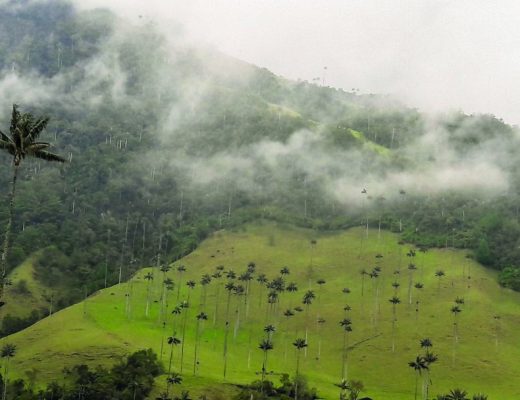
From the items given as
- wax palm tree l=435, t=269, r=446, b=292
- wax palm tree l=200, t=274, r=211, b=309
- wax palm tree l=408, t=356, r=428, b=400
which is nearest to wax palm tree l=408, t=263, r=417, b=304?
wax palm tree l=435, t=269, r=446, b=292

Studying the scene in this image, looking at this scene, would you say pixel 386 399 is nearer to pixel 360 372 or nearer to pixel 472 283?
pixel 360 372

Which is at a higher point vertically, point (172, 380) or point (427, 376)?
point (427, 376)

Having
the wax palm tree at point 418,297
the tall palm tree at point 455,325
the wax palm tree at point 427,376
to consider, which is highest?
the wax palm tree at point 418,297

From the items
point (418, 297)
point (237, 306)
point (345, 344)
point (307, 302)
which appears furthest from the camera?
point (237, 306)

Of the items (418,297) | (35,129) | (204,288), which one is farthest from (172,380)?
(418,297)

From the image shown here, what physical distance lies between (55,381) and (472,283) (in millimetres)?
126881

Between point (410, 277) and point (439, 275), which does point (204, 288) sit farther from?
point (439, 275)

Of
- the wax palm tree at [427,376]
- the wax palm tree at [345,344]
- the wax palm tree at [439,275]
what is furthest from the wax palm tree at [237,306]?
the wax palm tree at [439,275]

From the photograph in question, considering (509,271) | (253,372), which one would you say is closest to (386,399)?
(253,372)

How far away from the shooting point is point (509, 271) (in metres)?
192

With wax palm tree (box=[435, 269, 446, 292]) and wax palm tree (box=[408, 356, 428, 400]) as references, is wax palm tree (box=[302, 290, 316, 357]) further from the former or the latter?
wax palm tree (box=[435, 269, 446, 292])

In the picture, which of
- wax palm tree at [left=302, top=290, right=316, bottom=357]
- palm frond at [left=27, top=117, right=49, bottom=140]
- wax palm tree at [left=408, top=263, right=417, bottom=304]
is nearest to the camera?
palm frond at [left=27, top=117, right=49, bottom=140]

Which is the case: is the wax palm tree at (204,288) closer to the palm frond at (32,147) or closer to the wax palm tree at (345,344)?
the wax palm tree at (345,344)

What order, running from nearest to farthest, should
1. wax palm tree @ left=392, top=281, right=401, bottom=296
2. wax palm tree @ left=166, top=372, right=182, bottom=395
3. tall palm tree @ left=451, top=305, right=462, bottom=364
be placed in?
1. wax palm tree @ left=166, top=372, right=182, bottom=395
2. tall palm tree @ left=451, top=305, right=462, bottom=364
3. wax palm tree @ left=392, top=281, right=401, bottom=296
